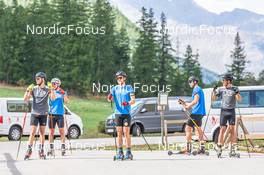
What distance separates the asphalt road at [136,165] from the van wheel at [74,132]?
14.7 m

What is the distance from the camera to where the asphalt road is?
40.3ft

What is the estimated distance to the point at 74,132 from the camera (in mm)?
31547

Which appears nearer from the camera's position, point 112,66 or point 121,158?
point 121,158

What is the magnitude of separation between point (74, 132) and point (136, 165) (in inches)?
709

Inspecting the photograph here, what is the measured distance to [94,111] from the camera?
268 feet

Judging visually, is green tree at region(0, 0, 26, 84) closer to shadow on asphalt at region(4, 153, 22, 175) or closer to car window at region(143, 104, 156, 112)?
car window at region(143, 104, 156, 112)

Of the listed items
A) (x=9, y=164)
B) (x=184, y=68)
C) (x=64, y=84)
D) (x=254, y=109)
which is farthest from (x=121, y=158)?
(x=184, y=68)

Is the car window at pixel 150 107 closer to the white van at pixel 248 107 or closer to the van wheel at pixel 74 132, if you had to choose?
the van wheel at pixel 74 132

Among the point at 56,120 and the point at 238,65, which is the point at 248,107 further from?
the point at 238,65

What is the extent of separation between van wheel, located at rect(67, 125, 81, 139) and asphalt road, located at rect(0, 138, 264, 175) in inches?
578

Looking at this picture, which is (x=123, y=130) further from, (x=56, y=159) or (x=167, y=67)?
(x=167, y=67)

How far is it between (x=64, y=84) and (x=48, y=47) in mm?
9132

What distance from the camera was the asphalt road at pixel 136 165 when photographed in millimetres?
12273

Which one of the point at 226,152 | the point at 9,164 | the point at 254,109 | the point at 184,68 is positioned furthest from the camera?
the point at 184,68
